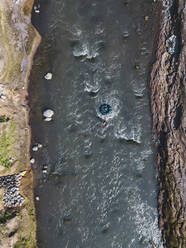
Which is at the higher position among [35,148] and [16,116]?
[16,116]

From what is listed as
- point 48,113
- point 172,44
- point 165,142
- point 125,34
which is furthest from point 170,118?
point 48,113

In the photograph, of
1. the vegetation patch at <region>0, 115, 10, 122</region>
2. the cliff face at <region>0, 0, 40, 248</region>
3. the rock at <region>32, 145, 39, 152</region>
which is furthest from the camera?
the rock at <region>32, 145, 39, 152</region>

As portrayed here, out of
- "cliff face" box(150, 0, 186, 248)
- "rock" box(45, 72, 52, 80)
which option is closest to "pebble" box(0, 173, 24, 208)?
"rock" box(45, 72, 52, 80)

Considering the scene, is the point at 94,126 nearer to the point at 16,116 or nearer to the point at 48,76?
the point at 48,76

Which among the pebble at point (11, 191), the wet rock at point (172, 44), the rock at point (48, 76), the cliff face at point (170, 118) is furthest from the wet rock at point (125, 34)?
the pebble at point (11, 191)

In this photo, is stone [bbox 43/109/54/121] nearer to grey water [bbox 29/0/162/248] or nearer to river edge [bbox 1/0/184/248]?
grey water [bbox 29/0/162/248]

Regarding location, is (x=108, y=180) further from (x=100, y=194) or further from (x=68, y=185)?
(x=68, y=185)
